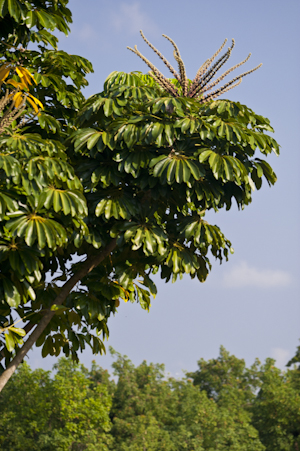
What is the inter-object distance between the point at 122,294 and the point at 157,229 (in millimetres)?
1104

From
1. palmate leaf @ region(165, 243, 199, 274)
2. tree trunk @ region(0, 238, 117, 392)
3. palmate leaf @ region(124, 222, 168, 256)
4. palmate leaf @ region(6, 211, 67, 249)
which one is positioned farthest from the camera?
palmate leaf @ region(165, 243, 199, 274)

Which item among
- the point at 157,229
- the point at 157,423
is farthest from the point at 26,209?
the point at 157,423

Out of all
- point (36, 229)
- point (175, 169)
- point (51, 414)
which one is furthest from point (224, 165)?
point (51, 414)

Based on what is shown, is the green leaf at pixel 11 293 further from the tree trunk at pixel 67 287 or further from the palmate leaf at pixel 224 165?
the palmate leaf at pixel 224 165

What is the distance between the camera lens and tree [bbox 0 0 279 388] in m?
5.19

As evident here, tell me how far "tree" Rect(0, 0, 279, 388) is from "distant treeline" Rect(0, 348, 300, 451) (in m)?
11.0

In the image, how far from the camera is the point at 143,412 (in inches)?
816

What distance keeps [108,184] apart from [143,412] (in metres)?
17.1

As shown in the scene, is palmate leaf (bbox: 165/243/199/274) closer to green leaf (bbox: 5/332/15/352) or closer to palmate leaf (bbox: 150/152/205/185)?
palmate leaf (bbox: 150/152/205/185)

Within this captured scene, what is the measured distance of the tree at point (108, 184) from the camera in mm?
5188

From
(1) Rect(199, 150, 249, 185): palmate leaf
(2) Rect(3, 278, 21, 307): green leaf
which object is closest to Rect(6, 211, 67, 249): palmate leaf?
(2) Rect(3, 278, 21, 307): green leaf

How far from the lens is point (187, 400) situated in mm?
20203

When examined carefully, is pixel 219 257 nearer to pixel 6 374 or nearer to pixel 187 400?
pixel 6 374

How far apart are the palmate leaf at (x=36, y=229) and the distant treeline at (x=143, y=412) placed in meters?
12.9
